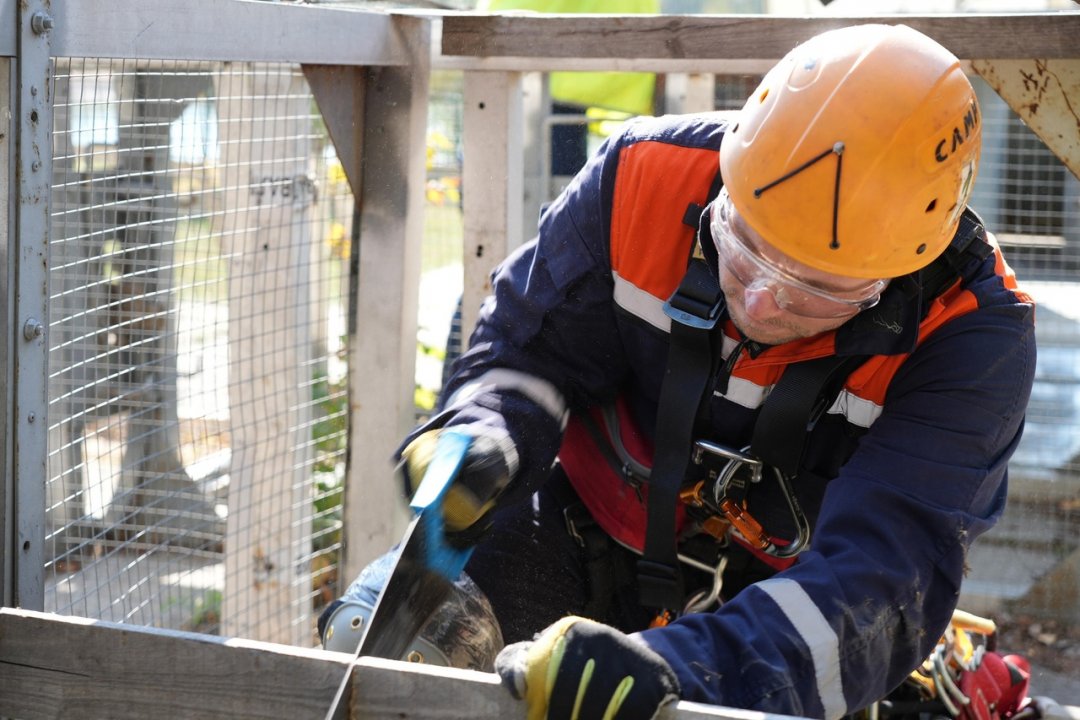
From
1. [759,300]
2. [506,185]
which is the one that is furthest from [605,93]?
[759,300]

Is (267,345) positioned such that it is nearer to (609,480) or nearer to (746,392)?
(609,480)

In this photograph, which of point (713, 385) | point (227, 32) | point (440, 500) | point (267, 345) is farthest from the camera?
point (267, 345)

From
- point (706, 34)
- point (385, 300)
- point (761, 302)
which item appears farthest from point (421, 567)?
point (706, 34)

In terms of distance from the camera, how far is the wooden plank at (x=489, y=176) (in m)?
3.58

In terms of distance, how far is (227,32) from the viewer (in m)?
2.68

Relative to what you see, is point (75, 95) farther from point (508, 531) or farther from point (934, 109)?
point (934, 109)

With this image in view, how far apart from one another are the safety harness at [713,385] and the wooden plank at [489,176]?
1.23 meters

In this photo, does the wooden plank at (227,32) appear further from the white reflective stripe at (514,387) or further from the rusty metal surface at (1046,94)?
the rusty metal surface at (1046,94)

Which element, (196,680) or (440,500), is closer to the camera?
(196,680)

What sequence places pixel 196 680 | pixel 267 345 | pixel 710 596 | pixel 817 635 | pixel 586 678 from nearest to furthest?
1. pixel 586 678
2. pixel 196 680
3. pixel 817 635
4. pixel 710 596
5. pixel 267 345

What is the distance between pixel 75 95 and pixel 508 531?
3.73m

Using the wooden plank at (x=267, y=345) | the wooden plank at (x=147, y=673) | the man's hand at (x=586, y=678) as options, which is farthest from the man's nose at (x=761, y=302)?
the wooden plank at (x=267, y=345)

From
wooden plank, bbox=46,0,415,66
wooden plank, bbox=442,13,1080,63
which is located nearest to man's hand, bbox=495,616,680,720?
wooden plank, bbox=46,0,415,66

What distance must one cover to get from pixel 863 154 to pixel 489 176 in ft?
5.68
